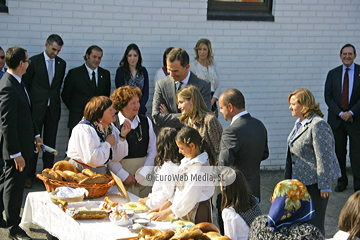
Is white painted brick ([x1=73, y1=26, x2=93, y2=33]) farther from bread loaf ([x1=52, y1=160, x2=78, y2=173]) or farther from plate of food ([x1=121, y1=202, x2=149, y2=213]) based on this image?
plate of food ([x1=121, y1=202, x2=149, y2=213])

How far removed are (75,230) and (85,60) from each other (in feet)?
12.7

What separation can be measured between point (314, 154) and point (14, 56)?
10.2 ft

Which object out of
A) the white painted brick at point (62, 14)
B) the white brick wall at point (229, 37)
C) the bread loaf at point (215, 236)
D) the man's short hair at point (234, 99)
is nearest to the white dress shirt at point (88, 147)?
the man's short hair at point (234, 99)

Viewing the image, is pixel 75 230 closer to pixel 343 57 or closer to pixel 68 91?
pixel 68 91

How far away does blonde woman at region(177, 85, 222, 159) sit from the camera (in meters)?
5.16

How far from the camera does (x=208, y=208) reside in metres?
4.44

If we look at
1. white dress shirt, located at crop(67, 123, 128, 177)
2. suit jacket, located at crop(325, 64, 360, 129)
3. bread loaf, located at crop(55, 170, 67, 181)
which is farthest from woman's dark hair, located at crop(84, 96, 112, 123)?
suit jacket, located at crop(325, 64, 360, 129)

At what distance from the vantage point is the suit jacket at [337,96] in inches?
308

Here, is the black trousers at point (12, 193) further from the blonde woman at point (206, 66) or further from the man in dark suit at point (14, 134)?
the blonde woman at point (206, 66)

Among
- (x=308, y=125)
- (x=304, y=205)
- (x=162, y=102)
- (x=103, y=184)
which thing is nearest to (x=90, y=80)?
(x=162, y=102)

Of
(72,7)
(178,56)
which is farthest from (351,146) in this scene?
(72,7)

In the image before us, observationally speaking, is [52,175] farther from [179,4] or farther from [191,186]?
[179,4]

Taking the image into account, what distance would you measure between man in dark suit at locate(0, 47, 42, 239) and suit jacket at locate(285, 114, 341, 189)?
8.85 ft

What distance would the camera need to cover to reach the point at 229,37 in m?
8.48
